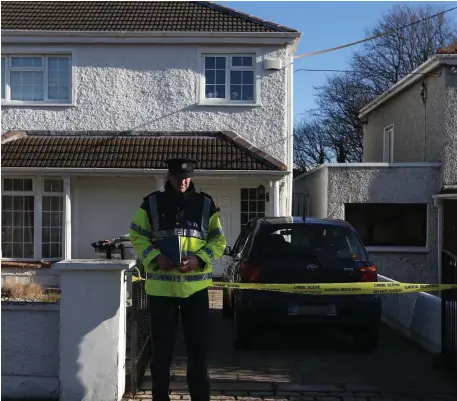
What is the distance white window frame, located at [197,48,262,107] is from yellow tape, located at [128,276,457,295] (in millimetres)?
8568

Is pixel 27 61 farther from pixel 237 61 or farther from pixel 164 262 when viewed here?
pixel 164 262

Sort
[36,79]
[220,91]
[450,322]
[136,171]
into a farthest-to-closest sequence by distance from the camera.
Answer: [36,79] → [220,91] → [136,171] → [450,322]

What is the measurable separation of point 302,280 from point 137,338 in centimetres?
214

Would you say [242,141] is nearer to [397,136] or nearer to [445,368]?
[397,136]

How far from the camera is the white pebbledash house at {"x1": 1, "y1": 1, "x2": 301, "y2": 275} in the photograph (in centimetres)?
1441

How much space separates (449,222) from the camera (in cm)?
1375

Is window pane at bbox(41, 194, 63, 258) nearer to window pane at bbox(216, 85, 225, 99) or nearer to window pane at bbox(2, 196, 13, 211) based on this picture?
window pane at bbox(2, 196, 13, 211)

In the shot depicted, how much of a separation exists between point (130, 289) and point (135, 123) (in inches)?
373

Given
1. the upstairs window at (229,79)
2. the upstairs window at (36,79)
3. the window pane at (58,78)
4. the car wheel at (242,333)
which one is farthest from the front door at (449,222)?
the window pane at (58,78)

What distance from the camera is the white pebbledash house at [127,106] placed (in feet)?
47.3

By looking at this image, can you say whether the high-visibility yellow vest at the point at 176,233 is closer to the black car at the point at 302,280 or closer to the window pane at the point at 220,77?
the black car at the point at 302,280

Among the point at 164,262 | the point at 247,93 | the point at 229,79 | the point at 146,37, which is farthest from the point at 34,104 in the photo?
the point at 164,262

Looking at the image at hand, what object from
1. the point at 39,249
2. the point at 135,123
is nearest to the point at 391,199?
the point at 135,123

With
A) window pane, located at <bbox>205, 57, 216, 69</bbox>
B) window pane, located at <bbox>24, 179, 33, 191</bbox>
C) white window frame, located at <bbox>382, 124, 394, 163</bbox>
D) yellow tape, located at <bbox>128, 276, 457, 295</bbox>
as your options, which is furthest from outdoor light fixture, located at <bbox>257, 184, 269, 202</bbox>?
yellow tape, located at <bbox>128, 276, 457, 295</bbox>
